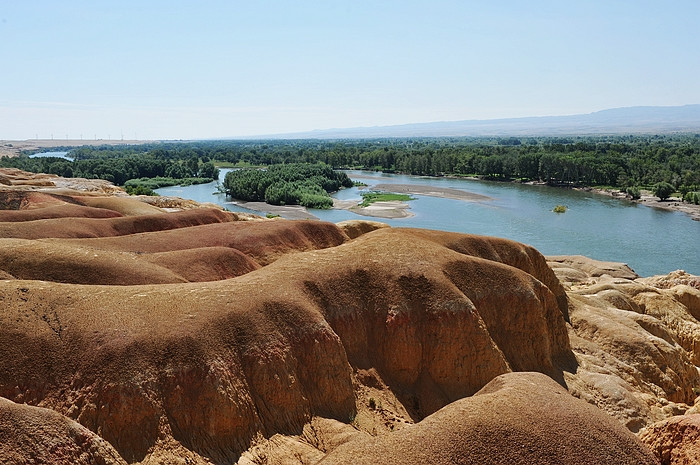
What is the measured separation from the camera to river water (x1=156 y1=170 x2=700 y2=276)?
242 ft

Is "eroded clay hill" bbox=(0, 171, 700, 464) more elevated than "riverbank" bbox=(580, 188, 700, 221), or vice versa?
"eroded clay hill" bbox=(0, 171, 700, 464)

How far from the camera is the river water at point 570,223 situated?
242 feet

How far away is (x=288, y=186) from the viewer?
396ft

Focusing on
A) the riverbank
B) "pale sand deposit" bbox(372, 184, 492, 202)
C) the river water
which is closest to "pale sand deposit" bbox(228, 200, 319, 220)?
the river water

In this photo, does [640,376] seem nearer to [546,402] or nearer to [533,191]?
[546,402]

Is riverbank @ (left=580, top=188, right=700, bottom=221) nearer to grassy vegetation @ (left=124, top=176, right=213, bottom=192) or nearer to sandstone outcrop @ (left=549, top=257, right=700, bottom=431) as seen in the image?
sandstone outcrop @ (left=549, top=257, right=700, bottom=431)

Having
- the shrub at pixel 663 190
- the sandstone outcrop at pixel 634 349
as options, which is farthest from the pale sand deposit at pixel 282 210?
the shrub at pixel 663 190

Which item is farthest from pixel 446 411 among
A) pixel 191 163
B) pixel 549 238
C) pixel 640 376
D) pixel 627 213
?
pixel 191 163

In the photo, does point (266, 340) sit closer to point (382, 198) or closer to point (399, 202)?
point (399, 202)

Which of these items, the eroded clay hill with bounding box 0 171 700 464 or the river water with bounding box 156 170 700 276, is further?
the river water with bounding box 156 170 700 276

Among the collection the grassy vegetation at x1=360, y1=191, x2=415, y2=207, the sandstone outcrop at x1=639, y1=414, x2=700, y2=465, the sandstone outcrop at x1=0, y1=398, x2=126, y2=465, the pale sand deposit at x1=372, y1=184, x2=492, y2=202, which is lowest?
the pale sand deposit at x1=372, y1=184, x2=492, y2=202

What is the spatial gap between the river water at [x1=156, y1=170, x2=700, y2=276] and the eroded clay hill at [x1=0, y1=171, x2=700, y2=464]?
3833 cm

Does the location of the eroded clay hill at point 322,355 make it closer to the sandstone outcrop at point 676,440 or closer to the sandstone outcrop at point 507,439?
the sandstone outcrop at point 507,439

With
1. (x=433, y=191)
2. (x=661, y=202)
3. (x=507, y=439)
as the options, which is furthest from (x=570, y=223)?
(x=507, y=439)
